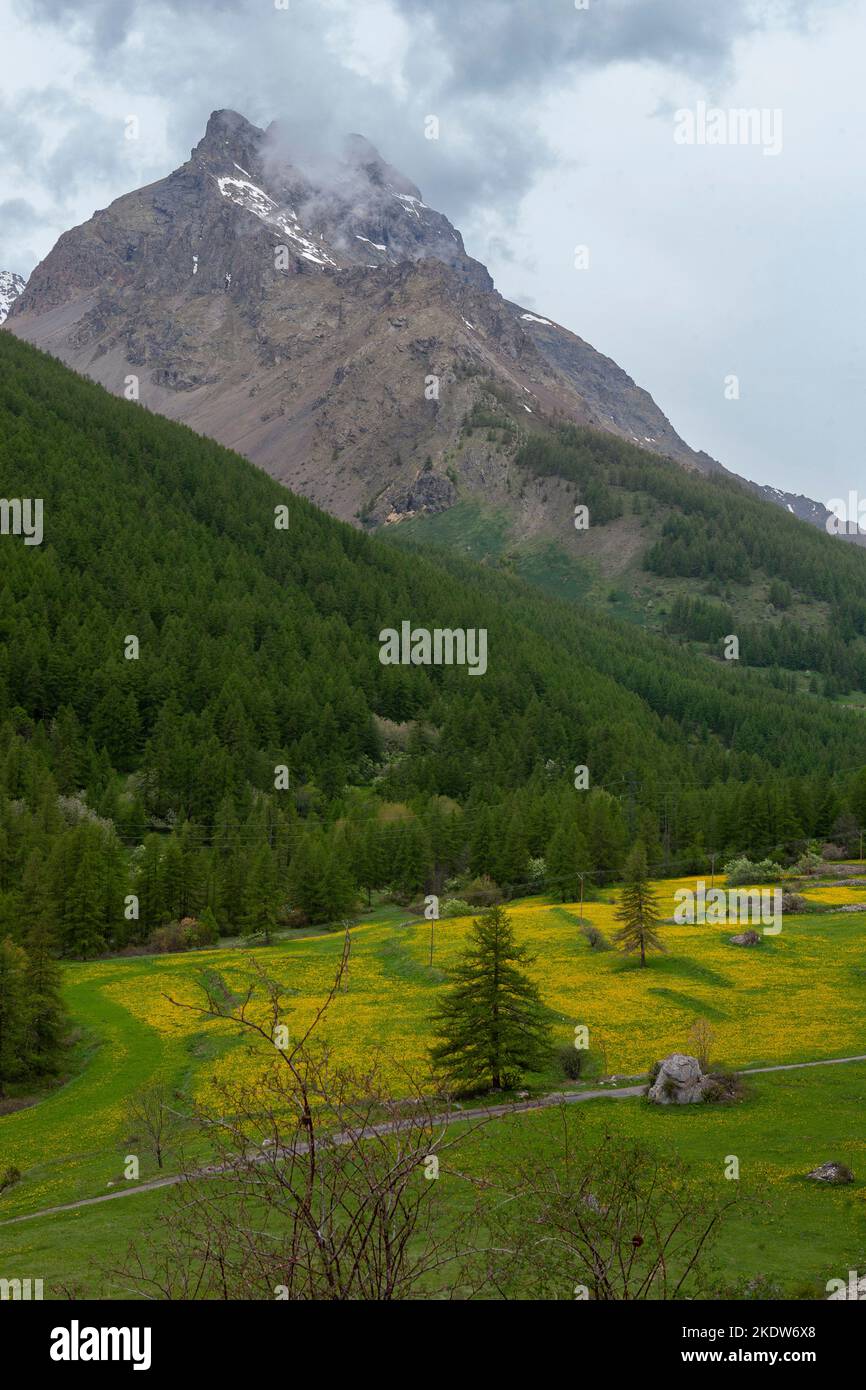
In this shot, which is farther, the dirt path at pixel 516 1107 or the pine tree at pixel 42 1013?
the pine tree at pixel 42 1013

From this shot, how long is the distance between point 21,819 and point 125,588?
324 feet

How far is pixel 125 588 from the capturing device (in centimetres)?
19750

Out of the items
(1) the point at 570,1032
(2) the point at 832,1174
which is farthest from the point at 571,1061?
(2) the point at 832,1174

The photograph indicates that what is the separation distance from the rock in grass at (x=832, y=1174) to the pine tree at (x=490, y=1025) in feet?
53.0

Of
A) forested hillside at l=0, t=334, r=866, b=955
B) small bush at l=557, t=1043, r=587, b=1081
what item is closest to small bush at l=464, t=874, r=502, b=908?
forested hillside at l=0, t=334, r=866, b=955

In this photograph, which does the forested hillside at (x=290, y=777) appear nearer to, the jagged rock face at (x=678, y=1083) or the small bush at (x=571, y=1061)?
the small bush at (x=571, y=1061)

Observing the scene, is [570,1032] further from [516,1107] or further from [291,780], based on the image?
[291,780]

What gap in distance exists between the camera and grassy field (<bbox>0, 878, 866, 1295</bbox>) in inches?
1358

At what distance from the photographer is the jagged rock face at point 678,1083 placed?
4175 centimetres

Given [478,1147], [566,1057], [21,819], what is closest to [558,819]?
[21,819]

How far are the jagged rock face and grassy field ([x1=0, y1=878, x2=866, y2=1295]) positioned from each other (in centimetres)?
85

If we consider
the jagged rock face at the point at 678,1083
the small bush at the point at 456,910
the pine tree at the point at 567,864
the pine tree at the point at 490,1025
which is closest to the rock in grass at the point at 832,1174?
the jagged rock face at the point at 678,1083
